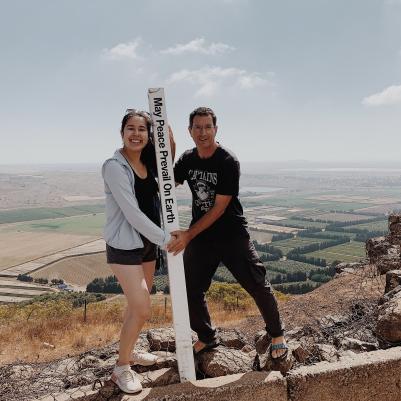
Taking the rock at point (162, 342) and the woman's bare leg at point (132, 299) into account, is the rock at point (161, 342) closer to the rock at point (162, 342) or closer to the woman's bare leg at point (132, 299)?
the rock at point (162, 342)

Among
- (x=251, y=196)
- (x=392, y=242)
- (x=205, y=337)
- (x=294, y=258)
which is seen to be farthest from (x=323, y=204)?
(x=205, y=337)

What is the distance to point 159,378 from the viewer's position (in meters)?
3.16

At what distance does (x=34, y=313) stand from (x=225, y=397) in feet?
41.7

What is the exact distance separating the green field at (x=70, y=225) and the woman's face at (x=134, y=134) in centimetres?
7904

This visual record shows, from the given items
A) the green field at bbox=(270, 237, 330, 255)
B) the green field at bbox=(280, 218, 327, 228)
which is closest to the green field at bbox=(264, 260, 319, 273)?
the green field at bbox=(270, 237, 330, 255)

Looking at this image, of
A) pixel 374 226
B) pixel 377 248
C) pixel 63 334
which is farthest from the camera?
pixel 374 226

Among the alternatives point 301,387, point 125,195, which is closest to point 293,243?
point 301,387

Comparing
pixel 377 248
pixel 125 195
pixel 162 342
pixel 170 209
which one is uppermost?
pixel 125 195

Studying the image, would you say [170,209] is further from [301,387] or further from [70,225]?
[70,225]

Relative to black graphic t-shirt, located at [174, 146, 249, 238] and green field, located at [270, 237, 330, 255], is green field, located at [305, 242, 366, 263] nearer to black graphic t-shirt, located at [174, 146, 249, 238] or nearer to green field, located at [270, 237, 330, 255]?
green field, located at [270, 237, 330, 255]

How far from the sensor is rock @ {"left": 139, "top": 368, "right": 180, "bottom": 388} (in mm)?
3111

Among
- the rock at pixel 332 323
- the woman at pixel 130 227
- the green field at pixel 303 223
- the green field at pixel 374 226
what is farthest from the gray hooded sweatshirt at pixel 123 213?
the green field at pixel 303 223

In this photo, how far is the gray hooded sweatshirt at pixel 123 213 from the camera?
9.01ft

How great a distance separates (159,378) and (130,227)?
4.34 ft
